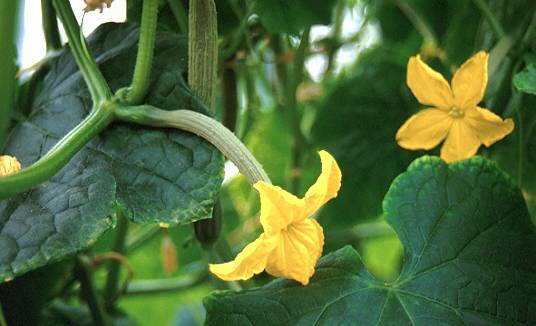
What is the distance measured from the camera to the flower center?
0.69m

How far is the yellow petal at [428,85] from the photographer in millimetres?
673

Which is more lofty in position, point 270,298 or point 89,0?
point 89,0

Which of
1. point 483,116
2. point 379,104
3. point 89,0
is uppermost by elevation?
point 89,0

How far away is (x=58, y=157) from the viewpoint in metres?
0.56

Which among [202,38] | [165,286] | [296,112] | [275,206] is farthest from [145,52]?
[165,286]

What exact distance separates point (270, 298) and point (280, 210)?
9 cm

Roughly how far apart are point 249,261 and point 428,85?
0.25 m

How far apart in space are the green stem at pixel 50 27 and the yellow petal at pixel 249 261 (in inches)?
13.5

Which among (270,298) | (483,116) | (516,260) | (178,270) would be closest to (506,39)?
(483,116)

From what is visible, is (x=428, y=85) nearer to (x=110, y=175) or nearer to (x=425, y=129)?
(x=425, y=129)

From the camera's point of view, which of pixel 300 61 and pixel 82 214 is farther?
pixel 300 61

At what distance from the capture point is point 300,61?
2.72 ft

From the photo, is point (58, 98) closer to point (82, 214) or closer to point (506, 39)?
point (82, 214)

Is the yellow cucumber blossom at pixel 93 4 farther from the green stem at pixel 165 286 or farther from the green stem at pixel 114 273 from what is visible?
the green stem at pixel 165 286
